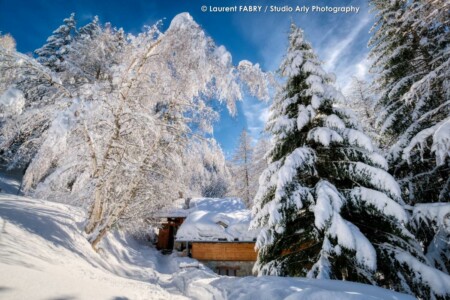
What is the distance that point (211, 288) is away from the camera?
16.5 ft

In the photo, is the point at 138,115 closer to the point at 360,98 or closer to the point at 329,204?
the point at 329,204

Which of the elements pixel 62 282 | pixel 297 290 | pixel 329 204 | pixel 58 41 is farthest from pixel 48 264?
pixel 58 41

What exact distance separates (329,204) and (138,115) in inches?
243

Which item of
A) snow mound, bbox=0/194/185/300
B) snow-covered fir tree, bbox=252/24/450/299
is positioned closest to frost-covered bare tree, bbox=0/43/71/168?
snow mound, bbox=0/194/185/300

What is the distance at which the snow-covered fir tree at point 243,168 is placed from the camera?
29.3m

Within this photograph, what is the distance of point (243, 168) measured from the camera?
3077cm

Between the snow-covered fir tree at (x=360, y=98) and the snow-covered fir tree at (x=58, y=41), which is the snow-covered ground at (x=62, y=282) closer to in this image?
the snow-covered fir tree at (x=360, y=98)

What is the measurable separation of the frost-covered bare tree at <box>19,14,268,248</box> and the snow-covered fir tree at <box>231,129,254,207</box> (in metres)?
19.6

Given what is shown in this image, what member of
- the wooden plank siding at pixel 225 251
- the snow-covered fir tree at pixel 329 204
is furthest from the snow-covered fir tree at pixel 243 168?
the snow-covered fir tree at pixel 329 204

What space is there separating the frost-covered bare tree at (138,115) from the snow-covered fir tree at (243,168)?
1961cm

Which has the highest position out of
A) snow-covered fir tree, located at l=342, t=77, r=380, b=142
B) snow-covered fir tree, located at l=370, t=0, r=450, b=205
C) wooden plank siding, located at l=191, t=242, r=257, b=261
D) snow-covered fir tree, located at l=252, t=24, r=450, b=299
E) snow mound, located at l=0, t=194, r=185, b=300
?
snow-covered fir tree, located at l=342, t=77, r=380, b=142

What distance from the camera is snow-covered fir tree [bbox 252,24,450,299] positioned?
554cm

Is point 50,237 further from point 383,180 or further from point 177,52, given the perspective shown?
point 383,180

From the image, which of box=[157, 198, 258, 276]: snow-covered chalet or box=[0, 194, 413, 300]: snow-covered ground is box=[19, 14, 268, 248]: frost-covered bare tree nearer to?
box=[0, 194, 413, 300]: snow-covered ground
